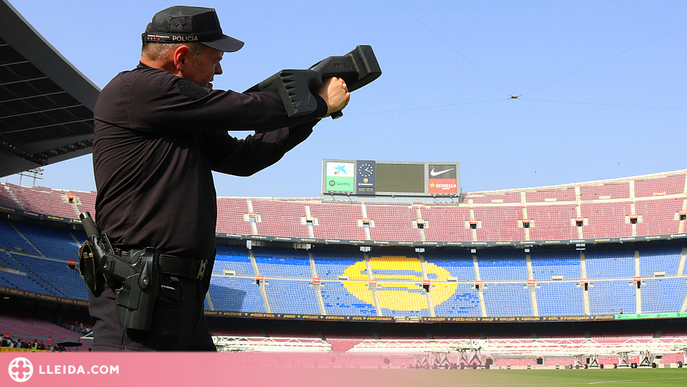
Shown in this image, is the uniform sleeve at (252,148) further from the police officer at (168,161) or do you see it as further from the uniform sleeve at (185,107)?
the uniform sleeve at (185,107)

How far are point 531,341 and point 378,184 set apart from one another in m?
A: 21.8

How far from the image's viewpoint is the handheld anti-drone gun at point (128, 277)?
229 cm

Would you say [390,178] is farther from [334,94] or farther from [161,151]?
[161,151]

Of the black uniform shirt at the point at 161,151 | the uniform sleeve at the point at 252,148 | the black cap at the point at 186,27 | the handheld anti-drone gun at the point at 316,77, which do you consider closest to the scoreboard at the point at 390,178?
the uniform sleeve at the point at 252,148

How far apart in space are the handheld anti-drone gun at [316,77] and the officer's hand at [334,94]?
4cm

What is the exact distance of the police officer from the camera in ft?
7.87

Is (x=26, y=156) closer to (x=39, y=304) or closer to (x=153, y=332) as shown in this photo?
(x=39, y=304)

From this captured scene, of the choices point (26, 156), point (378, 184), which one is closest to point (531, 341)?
point (378, 184)

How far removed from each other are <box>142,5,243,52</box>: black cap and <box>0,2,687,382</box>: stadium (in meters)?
37.5

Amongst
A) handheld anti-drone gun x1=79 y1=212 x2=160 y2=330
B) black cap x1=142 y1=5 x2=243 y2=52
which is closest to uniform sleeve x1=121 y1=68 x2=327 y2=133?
black cap x1=142 y1=5 x2=243 y2=52

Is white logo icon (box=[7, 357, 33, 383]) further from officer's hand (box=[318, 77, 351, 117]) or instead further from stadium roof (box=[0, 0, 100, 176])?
stadium roof (box=[0, 0, 100, 176])

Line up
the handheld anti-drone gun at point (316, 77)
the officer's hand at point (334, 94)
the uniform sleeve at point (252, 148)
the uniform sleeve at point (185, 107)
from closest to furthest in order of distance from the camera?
the uniform sleeve at point (185, 107) → the handheld anti-drone gun at point (316, 77) → the officer's hand at point (334, 94) → the uniform sleeve at point (252, 148)

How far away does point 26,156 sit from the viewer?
1121 inches

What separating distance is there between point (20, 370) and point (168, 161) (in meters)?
1.00
